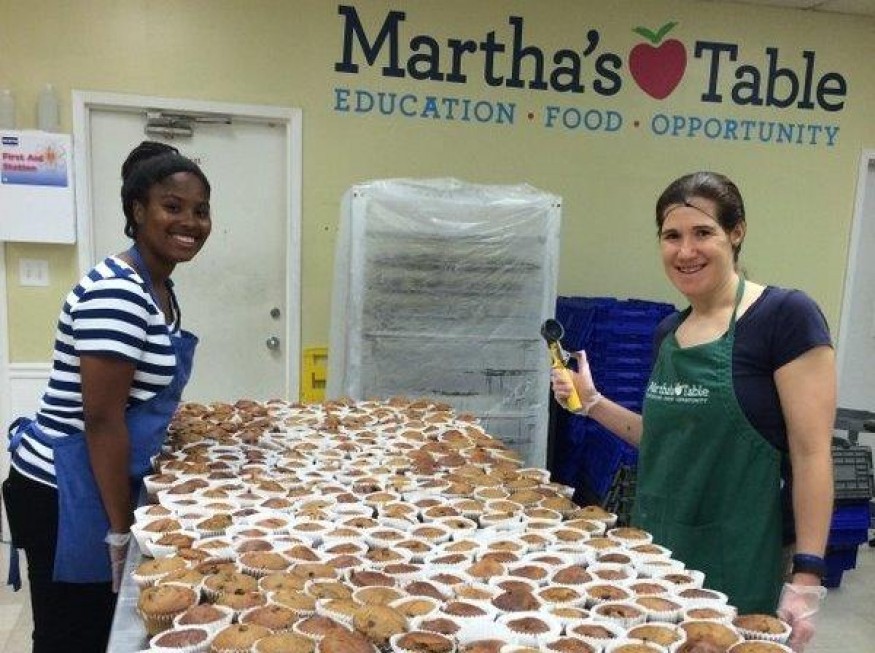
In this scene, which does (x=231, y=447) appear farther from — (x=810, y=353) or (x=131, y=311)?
(x=810, y=353)

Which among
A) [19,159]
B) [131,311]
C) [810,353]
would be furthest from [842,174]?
[19,159]

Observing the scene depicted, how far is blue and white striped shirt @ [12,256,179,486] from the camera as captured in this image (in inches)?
55.3

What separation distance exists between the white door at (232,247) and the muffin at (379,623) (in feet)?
9.34

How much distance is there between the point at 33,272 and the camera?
347 centimetres

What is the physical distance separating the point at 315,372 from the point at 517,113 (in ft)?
6.07

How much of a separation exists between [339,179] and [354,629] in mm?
3004

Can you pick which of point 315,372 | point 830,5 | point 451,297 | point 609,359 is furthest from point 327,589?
point 830,5

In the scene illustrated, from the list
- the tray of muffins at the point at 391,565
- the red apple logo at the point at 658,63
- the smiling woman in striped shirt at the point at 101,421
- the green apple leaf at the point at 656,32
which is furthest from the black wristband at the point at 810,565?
the green apple leaf at the point at 656,32

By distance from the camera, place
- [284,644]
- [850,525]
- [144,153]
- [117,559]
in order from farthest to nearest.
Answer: [850,525], [144,153], [117,559], [284,644]

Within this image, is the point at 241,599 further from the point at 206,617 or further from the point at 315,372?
the point at 315,372

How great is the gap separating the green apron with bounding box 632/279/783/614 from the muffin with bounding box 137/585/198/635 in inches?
40.9

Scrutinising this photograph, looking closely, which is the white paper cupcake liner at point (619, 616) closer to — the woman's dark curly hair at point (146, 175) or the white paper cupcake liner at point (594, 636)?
the white paper cupcake liner at point (594, 636)

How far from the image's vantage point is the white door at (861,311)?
14.0 ft

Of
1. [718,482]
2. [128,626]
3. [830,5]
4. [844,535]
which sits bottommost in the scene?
[844,535]
